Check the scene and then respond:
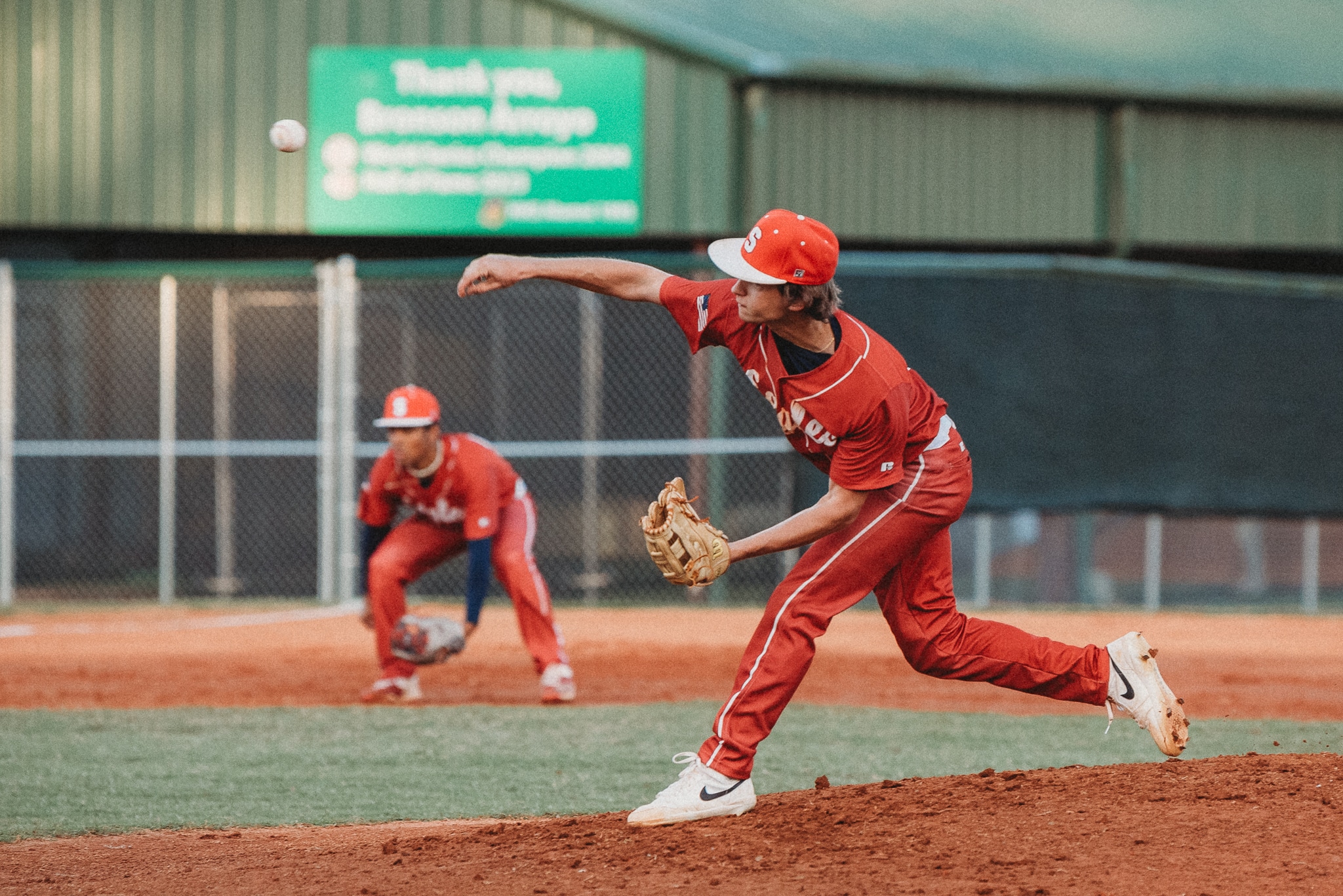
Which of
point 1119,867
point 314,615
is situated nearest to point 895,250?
point 314,615

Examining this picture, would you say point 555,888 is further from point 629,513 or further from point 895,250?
point 895,250

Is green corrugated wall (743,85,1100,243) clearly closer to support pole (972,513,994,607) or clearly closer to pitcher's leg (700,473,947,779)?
support pole (972,513,994,607)

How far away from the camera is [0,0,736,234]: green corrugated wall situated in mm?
15422

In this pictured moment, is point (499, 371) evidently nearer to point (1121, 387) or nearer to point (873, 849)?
point (1121, 387)

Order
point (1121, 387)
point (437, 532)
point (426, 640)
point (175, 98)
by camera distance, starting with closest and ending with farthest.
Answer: point (426, 640), point (437, 532), point (1121, 387), point (175, 98)

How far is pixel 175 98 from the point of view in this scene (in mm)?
15453

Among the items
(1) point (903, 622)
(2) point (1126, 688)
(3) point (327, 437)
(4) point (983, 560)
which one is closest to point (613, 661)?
(3) point (327, 437)

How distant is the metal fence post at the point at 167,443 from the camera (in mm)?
12922

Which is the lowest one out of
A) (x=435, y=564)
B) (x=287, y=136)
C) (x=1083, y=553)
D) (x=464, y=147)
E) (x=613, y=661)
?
(x=613, y=661)

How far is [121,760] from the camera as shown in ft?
20.0

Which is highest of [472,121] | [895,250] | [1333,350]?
[472,121]

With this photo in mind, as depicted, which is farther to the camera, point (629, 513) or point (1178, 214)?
point (1178, 214)

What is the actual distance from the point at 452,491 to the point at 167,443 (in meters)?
6.23

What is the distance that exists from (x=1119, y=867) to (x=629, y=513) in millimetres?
10117
